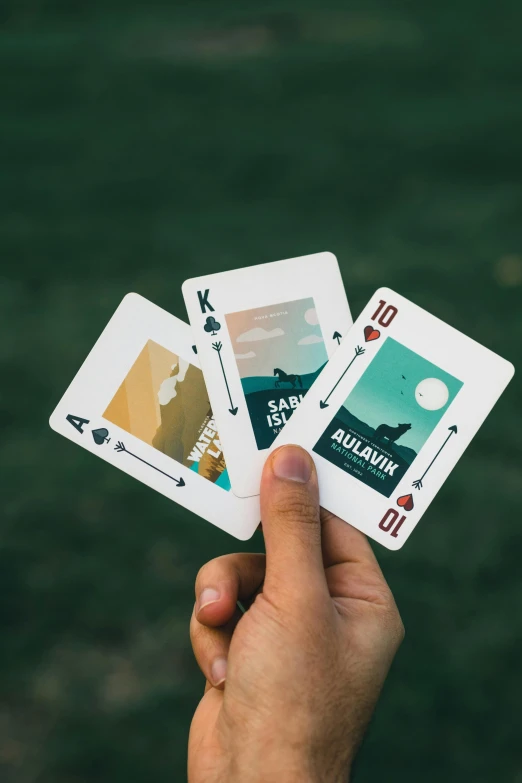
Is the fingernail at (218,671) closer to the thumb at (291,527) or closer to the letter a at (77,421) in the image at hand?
the thumb at (291,527)

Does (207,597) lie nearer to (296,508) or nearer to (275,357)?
(296,508)

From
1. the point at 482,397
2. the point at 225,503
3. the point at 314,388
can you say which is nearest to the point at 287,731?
the point at 225,503

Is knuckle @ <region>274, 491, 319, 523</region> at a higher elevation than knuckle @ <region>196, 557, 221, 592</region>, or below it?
higher

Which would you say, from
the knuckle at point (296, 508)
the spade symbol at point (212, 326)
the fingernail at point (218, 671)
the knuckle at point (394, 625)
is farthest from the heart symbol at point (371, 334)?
the fingernail at point (218, 671)

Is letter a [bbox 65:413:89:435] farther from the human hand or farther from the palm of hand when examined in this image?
the palm of hand

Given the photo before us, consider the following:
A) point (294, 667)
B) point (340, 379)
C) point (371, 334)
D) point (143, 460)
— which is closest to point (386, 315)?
point (371, 334)

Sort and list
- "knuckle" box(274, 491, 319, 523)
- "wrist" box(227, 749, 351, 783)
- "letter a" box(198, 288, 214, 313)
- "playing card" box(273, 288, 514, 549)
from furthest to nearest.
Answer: "letter a" box(198, 288, 214, 313) < "playing card" box(273, 288, 514, 549) < "knuckle" box(274, 491, 319, 523) < "wrist" box(227, 749, 351, 783)

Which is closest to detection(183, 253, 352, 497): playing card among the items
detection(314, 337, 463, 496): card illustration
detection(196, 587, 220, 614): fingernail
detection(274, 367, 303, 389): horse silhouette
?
detection(274, 367, 303, 389): horse silhouette

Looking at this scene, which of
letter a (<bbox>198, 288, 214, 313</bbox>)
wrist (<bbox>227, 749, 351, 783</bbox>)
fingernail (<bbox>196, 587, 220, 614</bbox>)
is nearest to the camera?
wrist (<bbox>227, 749, 351, 783</bbox>)
